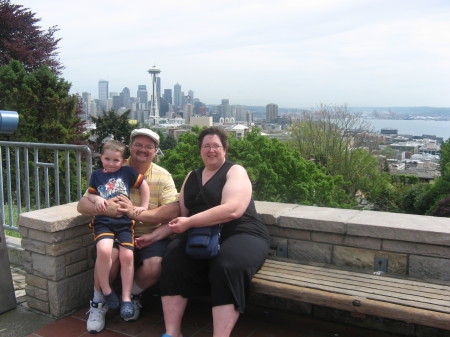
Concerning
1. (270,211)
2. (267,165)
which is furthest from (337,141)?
(270,211)

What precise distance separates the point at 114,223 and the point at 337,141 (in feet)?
85.6

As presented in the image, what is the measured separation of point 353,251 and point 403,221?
0.37 metres

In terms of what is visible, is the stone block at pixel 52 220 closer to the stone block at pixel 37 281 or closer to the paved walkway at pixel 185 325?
the stone block at pixel 37 281

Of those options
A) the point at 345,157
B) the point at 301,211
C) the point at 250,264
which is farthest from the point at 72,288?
the point at 345,157

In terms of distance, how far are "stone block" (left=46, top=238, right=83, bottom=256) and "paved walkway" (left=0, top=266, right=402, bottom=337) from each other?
47cm

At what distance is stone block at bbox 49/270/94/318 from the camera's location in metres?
2.82

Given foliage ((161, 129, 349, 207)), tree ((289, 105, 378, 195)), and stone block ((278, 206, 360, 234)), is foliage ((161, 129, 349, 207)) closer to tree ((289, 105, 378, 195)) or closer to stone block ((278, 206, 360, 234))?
tree ((289, 105, 378, 195))

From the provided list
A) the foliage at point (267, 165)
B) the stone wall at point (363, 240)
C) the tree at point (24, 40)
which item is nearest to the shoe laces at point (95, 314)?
the stone wall at point (363, 240)

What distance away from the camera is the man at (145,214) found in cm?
267

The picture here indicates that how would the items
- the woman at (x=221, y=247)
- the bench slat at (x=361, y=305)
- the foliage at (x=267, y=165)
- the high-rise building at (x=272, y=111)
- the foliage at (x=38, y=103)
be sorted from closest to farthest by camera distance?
the bench slat at (x=361, y=305) < the woman at (x=221, y=247) < the foliage at (x=38, y=103) < the foliage at (x=267, y=165) < the high-rise building at (x=272, y=111)

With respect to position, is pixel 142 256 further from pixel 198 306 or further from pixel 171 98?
pixel 171 98

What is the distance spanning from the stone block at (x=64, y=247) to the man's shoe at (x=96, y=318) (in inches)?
16.5

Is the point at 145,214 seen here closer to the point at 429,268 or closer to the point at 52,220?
the point at 52,220

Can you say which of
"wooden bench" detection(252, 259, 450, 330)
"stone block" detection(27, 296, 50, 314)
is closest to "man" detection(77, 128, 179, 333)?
"stone block" detection(27, 296, 50, 314)
